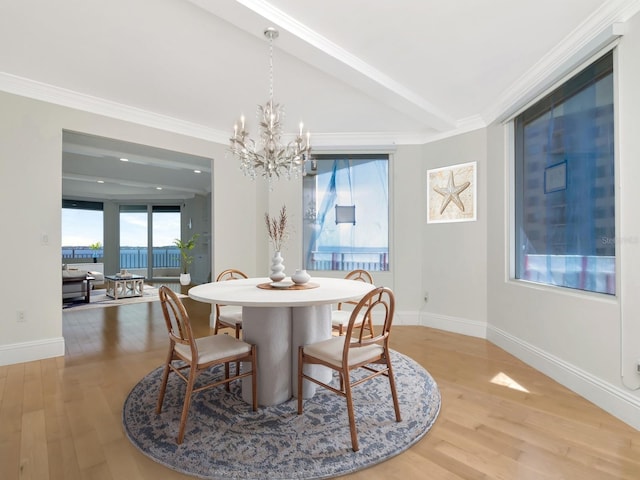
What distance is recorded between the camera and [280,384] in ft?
7.34

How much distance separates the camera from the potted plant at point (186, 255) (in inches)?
350

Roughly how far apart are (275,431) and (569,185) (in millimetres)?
2851

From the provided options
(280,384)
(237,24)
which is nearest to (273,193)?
(237,24)

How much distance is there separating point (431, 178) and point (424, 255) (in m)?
1.01

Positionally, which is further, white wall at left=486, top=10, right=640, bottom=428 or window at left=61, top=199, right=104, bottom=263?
window at left=61, top=199, right=104, bottom=263

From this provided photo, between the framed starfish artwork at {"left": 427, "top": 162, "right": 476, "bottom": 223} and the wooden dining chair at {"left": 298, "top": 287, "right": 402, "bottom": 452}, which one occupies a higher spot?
the framed starfish artwork at {"left": 427, "top": 162, "right": 476, "bottom": 223}

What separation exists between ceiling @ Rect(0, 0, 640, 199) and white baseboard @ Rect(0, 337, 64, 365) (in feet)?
7.67

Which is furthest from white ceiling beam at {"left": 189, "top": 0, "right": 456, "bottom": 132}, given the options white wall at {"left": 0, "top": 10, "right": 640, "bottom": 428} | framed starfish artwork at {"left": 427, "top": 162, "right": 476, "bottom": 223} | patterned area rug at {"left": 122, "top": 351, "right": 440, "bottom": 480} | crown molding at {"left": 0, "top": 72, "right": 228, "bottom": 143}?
patterned area rug at {"left": 122, "top": 351, "right": 440, "bottom": 480}

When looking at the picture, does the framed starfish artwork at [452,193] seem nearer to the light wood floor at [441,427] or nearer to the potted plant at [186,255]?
the light wood floor at [441,427]

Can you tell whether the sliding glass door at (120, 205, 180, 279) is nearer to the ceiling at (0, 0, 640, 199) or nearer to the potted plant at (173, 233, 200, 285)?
the potted plant at (173, 233, 200, 285)

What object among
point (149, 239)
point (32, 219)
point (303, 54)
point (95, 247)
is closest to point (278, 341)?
point (303, 54)

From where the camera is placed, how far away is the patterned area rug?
1602mm

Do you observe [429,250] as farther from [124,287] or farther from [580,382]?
[124,287]

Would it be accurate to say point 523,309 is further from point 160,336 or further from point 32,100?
point 32,100
